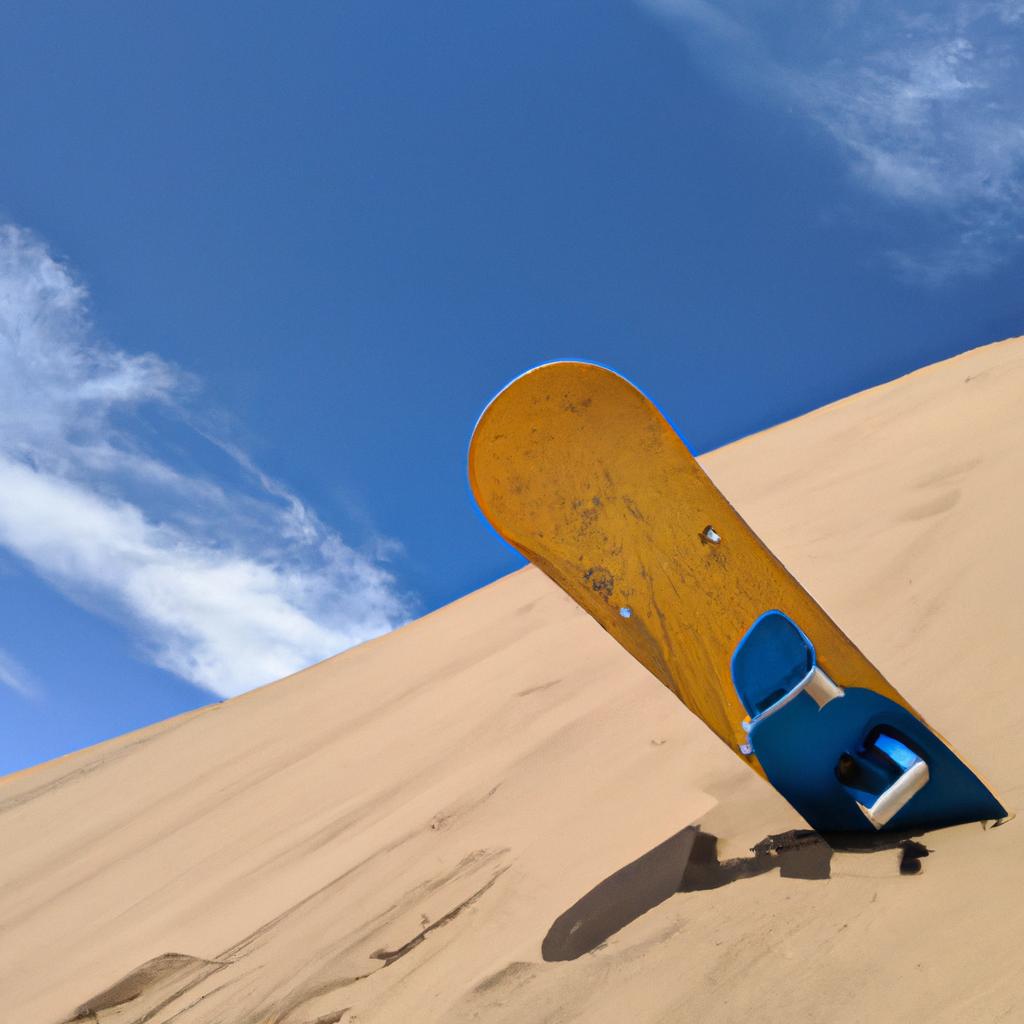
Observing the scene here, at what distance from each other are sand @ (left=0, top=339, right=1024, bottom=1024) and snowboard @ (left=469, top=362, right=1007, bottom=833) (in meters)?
0.18

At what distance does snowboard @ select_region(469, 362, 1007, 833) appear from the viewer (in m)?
2.19

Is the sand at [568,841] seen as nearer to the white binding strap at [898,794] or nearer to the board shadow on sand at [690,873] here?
the board shadow on sand at [690,873]

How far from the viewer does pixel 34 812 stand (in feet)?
20.6

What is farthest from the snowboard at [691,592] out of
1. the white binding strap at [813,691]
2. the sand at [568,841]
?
the sand at [568,841]

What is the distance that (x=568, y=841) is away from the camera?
279cm

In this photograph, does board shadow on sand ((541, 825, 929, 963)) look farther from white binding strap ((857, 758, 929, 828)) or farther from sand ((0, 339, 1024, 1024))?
white binding strap ((857, 758, 929, 828))

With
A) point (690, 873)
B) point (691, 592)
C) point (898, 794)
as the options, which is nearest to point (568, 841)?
point (690, 873)

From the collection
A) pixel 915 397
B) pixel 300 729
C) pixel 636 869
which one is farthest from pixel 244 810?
pixel 915 397

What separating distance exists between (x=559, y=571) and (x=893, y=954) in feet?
3.86

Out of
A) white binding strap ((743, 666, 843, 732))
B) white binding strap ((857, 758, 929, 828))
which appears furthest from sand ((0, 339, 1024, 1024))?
white binding strap ((743, 666, 843, 732))

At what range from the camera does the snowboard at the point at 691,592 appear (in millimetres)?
2188

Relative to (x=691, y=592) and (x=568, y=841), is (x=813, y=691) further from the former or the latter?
(x=568, y=841)

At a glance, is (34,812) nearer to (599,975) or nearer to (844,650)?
(599,975)

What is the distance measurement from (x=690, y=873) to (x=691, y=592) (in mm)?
762
